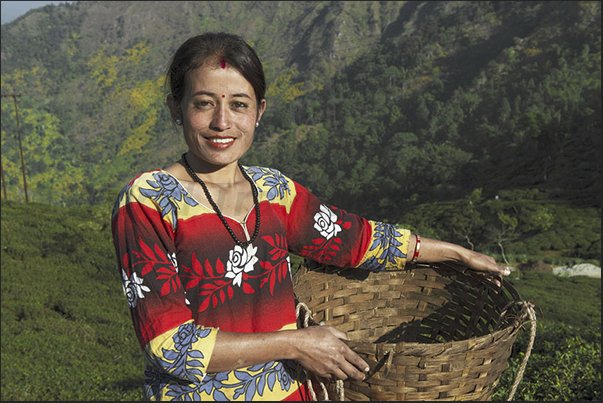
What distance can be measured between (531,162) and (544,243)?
16.8 meters

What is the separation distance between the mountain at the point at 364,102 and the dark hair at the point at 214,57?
0.91 ft

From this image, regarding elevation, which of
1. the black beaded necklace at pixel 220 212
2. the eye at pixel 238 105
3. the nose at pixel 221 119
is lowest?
the black beaded necklace at pixel 220 212

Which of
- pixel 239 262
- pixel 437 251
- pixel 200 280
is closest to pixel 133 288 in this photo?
pixel 200 280

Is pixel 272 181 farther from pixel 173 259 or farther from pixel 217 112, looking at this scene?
pixel 173 259

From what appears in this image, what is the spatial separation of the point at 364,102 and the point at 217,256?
255 feet

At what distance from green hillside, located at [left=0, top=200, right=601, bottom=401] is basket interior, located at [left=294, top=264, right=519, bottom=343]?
0.22 m

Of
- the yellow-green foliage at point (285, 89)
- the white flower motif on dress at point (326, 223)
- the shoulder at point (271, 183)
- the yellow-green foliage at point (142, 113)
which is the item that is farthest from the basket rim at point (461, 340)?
the yellow-green foliage at point (142, 113)

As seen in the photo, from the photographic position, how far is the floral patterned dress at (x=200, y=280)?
1294 millimetres

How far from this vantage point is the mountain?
41.4m

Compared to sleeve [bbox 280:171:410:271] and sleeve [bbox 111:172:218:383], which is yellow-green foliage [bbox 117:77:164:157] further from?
sleeve [bbox 111:172:218:383]

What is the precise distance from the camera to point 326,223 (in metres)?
1.76

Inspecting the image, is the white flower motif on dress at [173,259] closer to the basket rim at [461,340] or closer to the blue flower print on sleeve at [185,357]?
the blue flower print on sleeve at [185,357]

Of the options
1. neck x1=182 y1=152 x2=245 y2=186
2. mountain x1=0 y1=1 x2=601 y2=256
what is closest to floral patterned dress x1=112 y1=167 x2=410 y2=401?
neck x1=182 y1=152 x2=245 y2=186

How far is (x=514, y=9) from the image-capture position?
7456 centimetres
